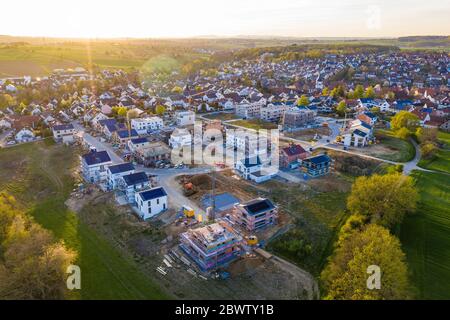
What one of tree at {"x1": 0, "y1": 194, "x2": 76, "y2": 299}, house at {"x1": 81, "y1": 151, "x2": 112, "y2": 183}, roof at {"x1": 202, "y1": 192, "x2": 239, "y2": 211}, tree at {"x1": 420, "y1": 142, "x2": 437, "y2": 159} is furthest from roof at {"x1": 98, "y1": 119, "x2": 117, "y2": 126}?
tree at {"x1": 420, "y1": 142, "x2": 437, "y2": 159}

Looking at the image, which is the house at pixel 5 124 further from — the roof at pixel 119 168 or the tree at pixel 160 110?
the roof at pixel 119 168

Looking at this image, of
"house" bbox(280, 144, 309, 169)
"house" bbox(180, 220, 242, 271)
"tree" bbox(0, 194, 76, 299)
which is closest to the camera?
"tree" bbox(0, 194, 76, 299)

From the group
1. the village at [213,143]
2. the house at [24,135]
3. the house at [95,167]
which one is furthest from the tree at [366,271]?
the house at [24,135]

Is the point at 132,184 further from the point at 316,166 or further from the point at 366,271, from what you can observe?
the point at 366,271

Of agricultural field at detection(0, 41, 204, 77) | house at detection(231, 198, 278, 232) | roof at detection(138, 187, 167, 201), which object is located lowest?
house at detection(231, 198, 278, 232)

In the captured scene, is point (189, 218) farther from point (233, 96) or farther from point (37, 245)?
point (233, 96)

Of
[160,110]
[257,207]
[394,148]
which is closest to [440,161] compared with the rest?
[394,148]

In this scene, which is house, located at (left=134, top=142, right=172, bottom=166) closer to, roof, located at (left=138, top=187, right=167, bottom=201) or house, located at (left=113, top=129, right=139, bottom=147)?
house, located at (left=113, top=129, right=139, bottom=147)
